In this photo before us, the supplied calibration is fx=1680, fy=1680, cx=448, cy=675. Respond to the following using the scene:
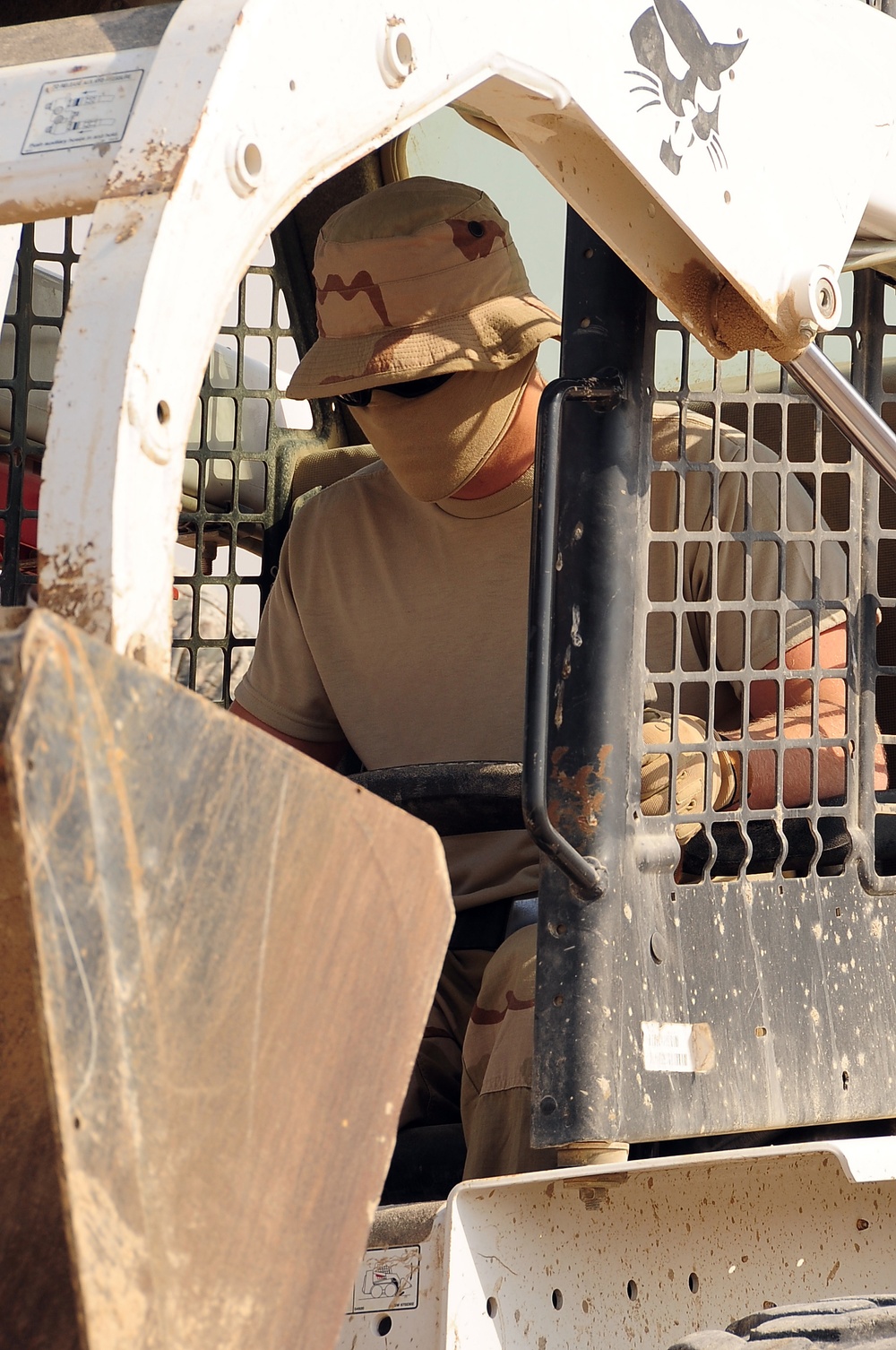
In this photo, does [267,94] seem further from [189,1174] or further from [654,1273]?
[654,1273]

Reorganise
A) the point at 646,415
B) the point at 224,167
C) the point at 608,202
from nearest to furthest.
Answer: the point at 224,167 → the point at 608,202 → the point at 646,415

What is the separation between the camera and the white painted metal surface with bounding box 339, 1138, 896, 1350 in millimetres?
1365

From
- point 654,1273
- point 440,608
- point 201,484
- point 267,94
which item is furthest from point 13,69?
point 201,484

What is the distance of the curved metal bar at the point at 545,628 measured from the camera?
1.48 meters

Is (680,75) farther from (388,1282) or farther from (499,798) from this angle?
(388,1282)

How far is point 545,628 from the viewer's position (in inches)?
59.1

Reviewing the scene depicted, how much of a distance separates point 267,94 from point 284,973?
20.6 inches

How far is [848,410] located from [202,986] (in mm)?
1043

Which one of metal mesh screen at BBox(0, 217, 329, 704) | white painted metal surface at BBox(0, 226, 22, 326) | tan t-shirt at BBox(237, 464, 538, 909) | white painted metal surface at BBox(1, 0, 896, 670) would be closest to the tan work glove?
white painted metal surface at BBox(1, 0, 896, 670)

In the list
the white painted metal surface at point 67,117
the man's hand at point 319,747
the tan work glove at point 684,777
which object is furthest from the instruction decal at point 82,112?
the man's hand at point 319,747

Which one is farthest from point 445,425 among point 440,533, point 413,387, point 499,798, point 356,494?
point 499,798

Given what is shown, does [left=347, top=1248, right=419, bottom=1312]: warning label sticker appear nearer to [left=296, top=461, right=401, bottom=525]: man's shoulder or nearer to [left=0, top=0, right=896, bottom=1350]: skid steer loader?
[left=0, top=0, right=896, bottom=1350]: skid steer loader

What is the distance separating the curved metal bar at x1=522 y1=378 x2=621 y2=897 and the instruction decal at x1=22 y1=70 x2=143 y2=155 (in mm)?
596

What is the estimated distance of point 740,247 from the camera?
1479mm
